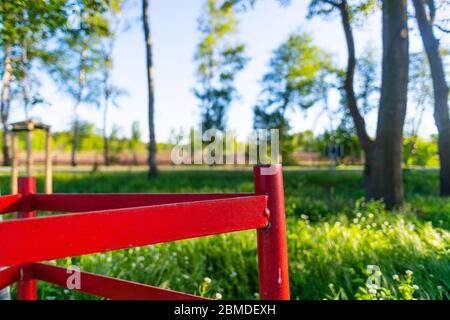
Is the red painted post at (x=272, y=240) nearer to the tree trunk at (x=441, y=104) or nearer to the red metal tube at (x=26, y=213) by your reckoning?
the red metal tube at (x=26, y=213)

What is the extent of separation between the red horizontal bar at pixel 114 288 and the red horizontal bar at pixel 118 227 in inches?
15.3

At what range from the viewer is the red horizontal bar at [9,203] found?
1.70m

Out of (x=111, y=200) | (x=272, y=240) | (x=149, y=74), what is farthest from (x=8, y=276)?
(x=149, y=74)

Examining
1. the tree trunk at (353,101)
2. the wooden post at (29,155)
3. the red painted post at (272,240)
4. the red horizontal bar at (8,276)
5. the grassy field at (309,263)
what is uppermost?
the tree trunk at (353,101)

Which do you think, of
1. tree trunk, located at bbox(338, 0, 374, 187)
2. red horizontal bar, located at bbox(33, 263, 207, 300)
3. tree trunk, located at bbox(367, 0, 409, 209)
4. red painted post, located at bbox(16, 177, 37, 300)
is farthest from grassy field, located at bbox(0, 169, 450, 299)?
tree trunk, located at bbox(338, 0, 374, 187)

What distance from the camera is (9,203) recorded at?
1.77m

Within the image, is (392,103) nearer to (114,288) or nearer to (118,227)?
(114,288)

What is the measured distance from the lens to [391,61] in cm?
695

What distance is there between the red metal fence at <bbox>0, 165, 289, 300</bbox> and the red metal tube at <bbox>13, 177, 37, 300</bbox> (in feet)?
1.34

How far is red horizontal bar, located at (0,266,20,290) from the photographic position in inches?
70.7

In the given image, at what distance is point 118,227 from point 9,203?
43.9 inches

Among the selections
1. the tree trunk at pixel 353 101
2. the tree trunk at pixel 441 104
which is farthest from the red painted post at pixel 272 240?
the tree trunk at pixel 353 101

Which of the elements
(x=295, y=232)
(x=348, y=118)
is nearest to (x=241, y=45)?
(x=348, y=118)
